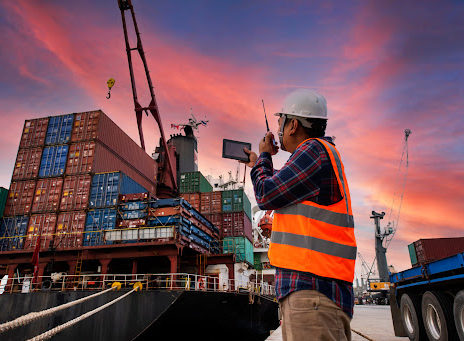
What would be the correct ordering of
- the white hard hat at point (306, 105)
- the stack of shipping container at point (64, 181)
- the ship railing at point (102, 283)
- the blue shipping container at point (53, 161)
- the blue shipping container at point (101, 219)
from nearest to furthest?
the white hard hat at point (306, 105) → the ship railing at point (102, 283) → the blue shipping container at point (101, 219) → the stack of shipping container at point (64, 181) → the blue shipping container at point (53, 161)

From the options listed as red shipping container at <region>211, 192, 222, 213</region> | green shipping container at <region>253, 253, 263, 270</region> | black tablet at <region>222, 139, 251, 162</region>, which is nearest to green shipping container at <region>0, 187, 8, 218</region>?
red shipping container at <region>211, 192, 222, 213</region>

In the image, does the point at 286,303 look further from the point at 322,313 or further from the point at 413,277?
the point at 413,277

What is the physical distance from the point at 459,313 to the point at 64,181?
23675 mm

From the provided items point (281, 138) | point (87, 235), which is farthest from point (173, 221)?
point (281, 138)

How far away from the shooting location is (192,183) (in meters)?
44.0

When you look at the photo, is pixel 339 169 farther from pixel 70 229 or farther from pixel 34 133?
pixel 34 133

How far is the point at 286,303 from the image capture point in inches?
60.9

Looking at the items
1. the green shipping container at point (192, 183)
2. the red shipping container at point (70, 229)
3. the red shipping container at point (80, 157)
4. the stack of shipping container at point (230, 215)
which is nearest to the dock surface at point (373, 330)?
the red shipping container at point (70, 229)

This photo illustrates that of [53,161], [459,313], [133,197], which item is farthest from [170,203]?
[459,313]

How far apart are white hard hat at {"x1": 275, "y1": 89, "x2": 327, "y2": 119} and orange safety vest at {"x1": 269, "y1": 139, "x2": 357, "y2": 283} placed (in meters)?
0.45

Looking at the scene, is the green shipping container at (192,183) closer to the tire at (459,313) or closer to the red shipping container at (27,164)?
the red shipping container at (27,164)

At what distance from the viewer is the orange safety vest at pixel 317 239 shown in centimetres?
152

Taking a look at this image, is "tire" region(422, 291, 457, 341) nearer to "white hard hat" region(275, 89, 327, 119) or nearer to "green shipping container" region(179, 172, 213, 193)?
"white hard hat" region(275, 89, 327, 119)

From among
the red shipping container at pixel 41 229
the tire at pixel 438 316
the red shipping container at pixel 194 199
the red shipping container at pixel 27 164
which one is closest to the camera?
the tire at pixel 438 316
